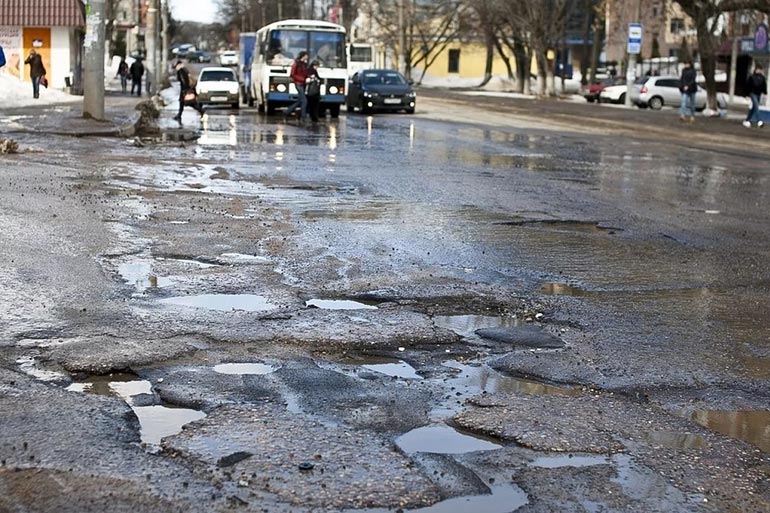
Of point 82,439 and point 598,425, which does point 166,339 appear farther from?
point 598,425

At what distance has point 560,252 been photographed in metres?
10.2

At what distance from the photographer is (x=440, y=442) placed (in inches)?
195

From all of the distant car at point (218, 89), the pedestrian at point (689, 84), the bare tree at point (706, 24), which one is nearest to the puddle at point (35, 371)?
the pedestrian at point (689, 84)

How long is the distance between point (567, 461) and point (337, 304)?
10.3ft

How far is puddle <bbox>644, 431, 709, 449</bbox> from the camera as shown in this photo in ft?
16.4

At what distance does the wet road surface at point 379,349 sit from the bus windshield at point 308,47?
71.8ft

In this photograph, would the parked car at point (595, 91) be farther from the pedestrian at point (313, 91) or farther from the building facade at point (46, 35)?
the pedestrian at point (313, 91)

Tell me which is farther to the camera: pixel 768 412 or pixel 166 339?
pixel 166 339

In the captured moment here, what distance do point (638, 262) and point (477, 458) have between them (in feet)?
17.8

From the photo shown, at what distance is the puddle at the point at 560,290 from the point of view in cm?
831

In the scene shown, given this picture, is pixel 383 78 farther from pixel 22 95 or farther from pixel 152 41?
pixel 22 95

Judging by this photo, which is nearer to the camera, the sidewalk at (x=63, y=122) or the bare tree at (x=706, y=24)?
the sidewalk at (x=63, y=122)

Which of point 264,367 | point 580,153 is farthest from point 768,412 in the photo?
point 580,153

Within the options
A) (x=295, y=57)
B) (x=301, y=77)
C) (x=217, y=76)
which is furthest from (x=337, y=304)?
(x=217, y=76)
